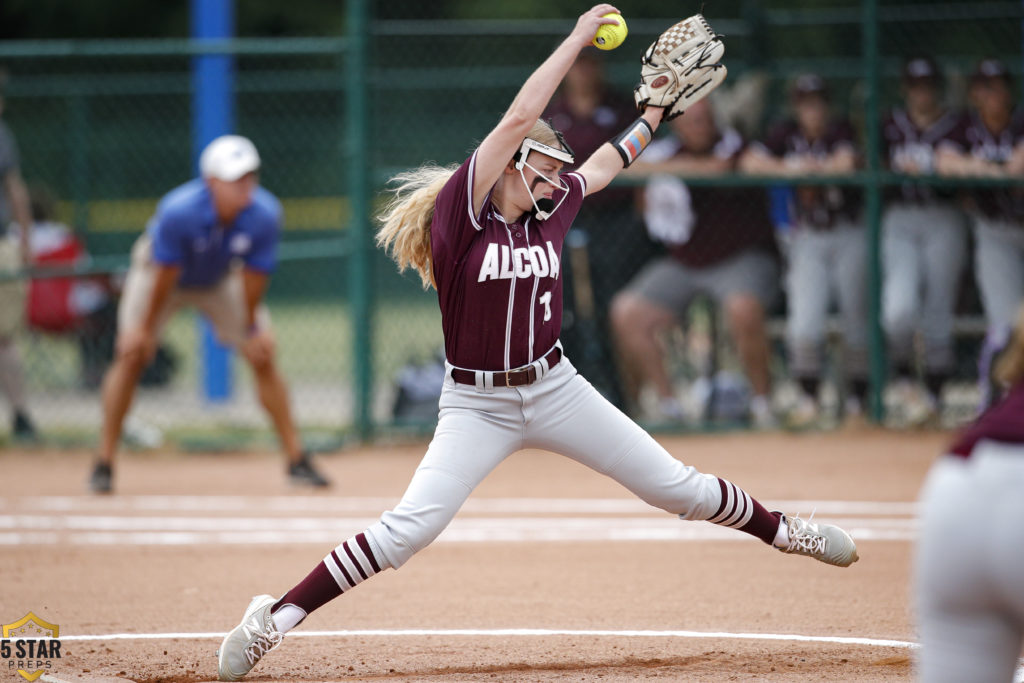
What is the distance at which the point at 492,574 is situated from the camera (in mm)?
6414

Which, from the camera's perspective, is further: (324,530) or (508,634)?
(324,530)

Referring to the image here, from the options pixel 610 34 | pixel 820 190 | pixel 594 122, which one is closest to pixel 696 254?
pixel 820 190

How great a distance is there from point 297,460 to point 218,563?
6.63ft

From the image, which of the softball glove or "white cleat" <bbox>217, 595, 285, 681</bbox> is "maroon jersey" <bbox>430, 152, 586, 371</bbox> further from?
"white cleat" <bbox>217, 595, 285, 681</bbox>

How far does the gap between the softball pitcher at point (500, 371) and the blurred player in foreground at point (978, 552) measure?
2007 mm

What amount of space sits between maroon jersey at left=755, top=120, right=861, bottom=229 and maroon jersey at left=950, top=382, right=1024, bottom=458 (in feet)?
25.4

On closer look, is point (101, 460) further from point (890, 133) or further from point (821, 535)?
point (890, 133)

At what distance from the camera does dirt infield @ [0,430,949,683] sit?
4.80 metres

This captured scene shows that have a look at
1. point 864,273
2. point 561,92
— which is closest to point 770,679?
point 864,273

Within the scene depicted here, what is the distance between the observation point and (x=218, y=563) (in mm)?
6789

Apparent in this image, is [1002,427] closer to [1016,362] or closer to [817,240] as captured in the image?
[1016,362]

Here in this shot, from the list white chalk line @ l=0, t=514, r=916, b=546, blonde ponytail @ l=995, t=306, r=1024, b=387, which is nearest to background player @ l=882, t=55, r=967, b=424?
white chalk line @ l=0, t=514, r=916, b=546

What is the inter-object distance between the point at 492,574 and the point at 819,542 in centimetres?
188

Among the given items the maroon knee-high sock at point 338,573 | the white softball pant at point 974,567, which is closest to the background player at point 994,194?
the maroon knee-high sock at point 338,573
